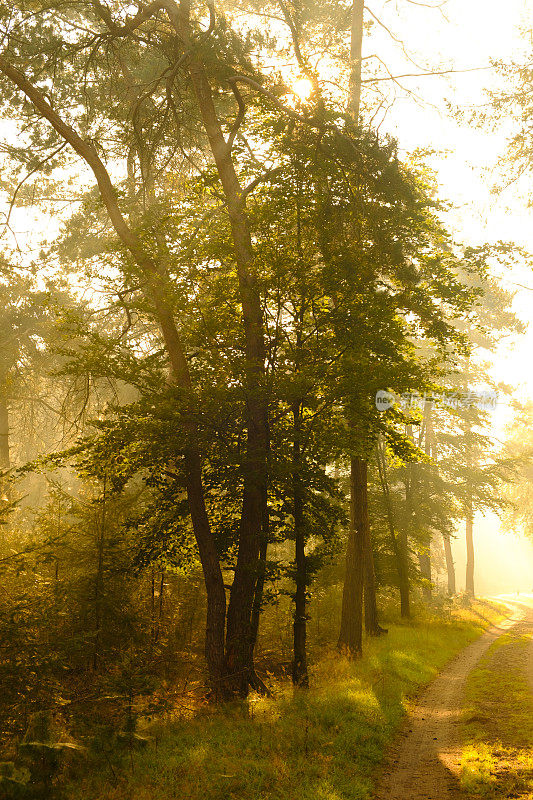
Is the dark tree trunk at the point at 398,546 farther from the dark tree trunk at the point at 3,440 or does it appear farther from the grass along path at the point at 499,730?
the dark tree trunk at the point at 3,440

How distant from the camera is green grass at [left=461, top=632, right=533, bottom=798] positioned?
7594 mm

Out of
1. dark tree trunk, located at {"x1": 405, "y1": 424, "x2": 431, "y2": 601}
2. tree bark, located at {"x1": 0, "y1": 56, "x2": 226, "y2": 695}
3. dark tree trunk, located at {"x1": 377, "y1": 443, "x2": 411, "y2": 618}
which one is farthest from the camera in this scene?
dark tree trunk, located at {"x1": 405, "y1": 424, "x2": 431, "y2": 601}

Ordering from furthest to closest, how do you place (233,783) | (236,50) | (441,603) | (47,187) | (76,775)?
1. (441,603)
2. (47,187)
3. (236,50)
4. (76,775)
5. (233,783)

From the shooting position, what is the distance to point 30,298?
22016 millimetres

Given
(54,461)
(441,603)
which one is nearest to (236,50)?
(54,461)

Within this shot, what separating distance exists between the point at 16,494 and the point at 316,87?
10.9 m

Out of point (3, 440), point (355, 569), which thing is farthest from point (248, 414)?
point (3, 440)

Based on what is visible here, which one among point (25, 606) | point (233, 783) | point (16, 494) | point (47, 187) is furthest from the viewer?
point (47, 187)

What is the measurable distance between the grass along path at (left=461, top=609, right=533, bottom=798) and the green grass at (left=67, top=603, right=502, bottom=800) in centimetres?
123

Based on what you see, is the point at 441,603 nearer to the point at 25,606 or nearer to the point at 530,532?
the point at 530,532

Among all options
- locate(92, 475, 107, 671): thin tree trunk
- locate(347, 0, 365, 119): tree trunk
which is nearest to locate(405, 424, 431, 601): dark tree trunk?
locate(347, 0, 365, 119): tree trunk

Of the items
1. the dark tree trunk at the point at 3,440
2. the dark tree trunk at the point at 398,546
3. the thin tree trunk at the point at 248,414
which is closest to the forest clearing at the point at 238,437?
the thin tree trunk at the point at 248,414

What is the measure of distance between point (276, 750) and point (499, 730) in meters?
4.02

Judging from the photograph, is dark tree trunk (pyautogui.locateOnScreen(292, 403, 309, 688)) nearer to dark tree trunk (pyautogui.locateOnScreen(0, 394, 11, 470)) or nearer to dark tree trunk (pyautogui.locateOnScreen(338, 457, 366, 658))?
dark tree trunk (pyautogui.locateOnScreen(338, 457, 366, 658))
